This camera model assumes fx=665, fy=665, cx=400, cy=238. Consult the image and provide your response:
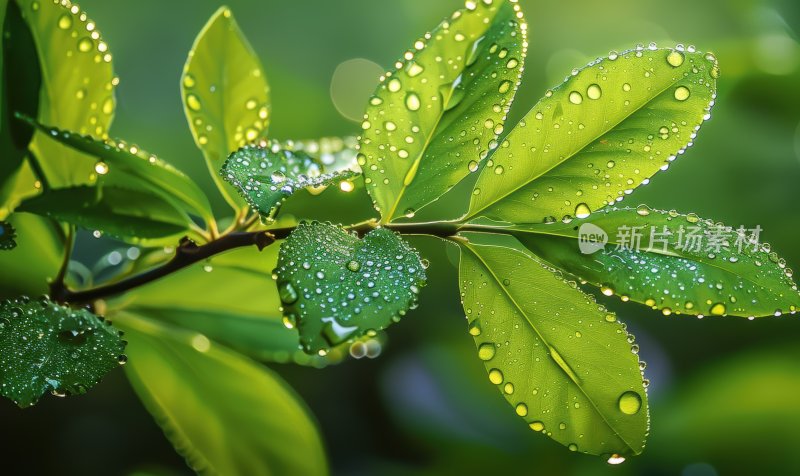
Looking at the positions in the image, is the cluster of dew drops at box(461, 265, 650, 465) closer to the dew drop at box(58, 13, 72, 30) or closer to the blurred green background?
the dew drop at box(58, 13, 72, 30)

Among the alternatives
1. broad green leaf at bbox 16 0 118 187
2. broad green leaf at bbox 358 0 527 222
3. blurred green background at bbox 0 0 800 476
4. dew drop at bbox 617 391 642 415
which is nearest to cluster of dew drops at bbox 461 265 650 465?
dew drop at bbox 617 391 642 415

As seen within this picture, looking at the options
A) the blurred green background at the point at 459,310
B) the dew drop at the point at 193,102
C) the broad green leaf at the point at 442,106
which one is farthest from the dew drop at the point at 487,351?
the blurred green background at the point at 459,310

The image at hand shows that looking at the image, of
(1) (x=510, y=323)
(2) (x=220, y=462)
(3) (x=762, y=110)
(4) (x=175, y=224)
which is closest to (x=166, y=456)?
(2) (x=220, y=462)

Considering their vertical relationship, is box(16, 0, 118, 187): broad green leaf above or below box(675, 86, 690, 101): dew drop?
below

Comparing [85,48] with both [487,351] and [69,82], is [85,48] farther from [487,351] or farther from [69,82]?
[487,351]

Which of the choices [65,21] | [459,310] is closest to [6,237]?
[65,21]

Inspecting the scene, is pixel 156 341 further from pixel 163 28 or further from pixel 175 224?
pixel 163 28
